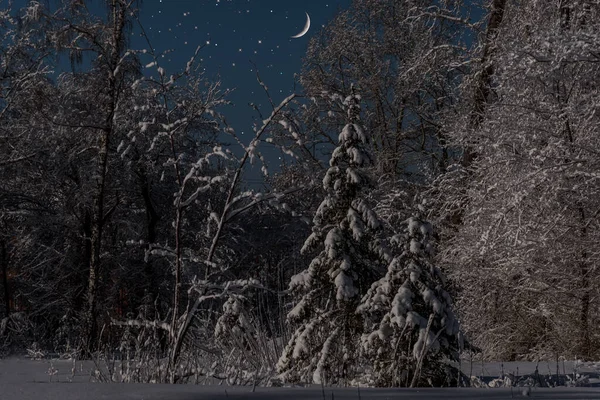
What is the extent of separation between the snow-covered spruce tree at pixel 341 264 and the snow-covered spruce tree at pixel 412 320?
546 mm

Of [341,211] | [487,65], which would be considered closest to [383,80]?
[487,65]

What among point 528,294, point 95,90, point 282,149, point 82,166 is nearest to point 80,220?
point 82,166

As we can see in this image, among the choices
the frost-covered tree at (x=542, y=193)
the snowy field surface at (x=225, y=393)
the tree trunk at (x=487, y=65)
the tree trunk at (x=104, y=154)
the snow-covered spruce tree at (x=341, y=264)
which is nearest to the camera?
the snowy field surface at (x=225, y=393)

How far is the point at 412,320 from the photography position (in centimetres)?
604

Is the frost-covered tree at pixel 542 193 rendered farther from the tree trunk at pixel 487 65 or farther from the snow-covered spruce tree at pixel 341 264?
the snow-covered spruce tree at pixel 341 264

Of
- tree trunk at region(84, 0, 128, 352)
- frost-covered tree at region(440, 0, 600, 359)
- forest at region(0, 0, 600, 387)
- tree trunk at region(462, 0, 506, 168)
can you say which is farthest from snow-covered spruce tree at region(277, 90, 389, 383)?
tree trunk at region(462, 0, 506, 168)

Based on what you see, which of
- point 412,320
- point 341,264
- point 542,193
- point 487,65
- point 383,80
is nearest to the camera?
point 412,320

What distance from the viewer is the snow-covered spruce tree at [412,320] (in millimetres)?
6090

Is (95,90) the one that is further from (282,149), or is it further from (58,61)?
(282,149)

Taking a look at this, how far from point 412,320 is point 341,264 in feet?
4.19

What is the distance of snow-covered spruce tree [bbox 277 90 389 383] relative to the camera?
7.06m

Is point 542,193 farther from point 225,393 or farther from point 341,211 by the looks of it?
point 225,393

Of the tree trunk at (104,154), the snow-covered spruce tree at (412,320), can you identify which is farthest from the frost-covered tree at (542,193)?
the tree trunk at (104,154)

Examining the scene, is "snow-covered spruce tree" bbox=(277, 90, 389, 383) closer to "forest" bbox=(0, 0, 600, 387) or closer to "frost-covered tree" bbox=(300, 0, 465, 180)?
"forest" bbox=(0, 0, 600, 387)
